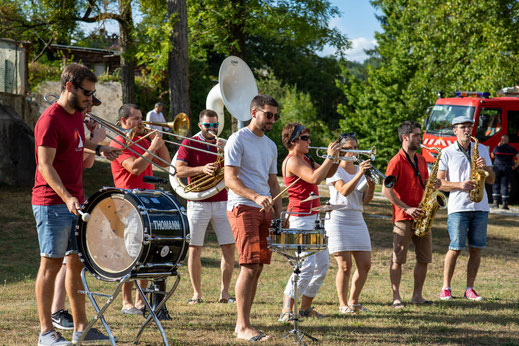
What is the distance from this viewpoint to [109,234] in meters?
4.83

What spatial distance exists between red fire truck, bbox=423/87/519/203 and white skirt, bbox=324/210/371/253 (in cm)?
1268

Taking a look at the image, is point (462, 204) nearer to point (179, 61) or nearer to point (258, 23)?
point (179, 61)

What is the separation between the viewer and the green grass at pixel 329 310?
5.82 meters

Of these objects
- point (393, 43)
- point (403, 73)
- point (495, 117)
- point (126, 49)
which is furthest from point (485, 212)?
point (393, 43)

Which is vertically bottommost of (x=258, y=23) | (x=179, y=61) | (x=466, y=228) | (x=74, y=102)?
(x=466, y=228)

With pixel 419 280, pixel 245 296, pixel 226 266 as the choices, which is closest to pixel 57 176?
pixel 245 296

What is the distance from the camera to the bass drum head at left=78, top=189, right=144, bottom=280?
15.6 ft

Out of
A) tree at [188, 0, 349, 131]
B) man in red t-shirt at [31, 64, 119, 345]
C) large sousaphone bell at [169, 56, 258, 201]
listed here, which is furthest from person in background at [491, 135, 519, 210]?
man in red t-shirt at [31, 64, 119, 345]

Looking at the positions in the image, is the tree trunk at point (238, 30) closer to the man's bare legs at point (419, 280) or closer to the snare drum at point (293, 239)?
the man's bare legs at point (419, 280)

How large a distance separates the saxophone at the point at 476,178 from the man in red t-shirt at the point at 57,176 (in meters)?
4.59

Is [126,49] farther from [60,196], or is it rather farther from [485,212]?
[60,196]

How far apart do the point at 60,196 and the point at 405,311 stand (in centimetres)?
398

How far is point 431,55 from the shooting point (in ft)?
84.4

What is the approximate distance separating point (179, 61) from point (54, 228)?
9.48 m
